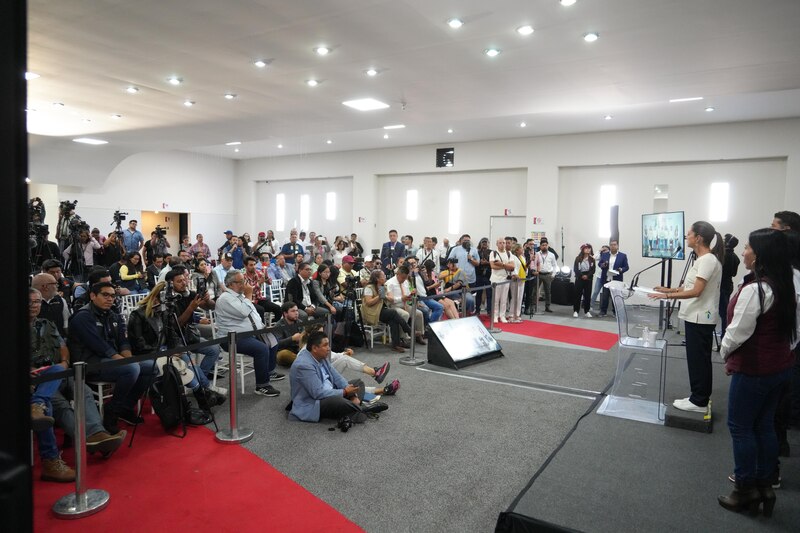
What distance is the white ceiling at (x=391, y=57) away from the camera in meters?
4.68

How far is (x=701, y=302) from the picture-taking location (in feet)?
13.6

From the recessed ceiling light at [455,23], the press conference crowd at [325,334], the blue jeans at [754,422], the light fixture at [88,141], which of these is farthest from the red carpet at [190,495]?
the light fixture at [88,141]

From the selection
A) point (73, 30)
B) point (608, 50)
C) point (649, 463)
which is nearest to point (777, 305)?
point (649, 463)

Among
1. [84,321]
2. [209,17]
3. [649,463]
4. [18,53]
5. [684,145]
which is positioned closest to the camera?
[18,53]

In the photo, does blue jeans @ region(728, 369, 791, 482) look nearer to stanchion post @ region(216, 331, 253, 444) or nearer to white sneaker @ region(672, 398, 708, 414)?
white sneaker @ region(672, 398, 708, 414)

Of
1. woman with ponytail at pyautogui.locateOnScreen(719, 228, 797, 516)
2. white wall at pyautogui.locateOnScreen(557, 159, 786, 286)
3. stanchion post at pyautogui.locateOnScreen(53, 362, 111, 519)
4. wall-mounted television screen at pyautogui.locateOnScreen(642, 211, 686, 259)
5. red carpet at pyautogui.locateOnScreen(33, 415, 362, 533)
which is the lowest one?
red carpet at pyautogui.locateOnScreen(33, 415, 362, 533)

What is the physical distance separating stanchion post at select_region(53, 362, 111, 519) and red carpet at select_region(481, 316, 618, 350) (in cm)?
690

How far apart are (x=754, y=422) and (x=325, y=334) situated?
346 centimetres

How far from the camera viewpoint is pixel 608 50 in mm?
5605

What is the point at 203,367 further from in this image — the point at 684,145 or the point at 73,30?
the point at 684,145

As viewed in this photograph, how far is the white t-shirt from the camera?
4.11m

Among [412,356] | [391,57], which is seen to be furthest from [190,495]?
[391,57]

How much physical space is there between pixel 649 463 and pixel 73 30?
21.4 feet

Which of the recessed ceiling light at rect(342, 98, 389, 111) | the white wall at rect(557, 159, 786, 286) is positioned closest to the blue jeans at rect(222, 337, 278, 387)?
the recessed ceiling light at rect(342, 98, 389, 111)
